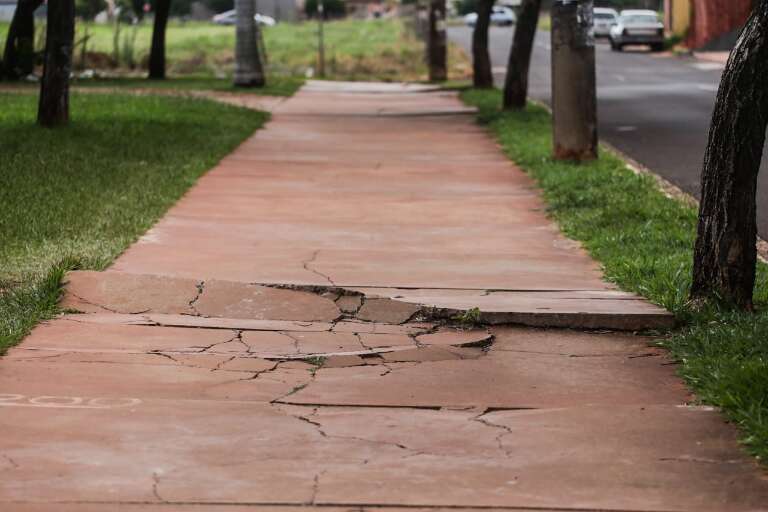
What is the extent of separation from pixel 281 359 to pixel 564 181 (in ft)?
24.9

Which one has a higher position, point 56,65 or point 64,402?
point 56,65

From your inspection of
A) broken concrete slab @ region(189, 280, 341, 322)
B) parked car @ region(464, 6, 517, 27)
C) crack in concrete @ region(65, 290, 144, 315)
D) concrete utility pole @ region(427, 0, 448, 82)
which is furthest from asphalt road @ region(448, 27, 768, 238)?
parked car @ region(464, 6, 517, 27)

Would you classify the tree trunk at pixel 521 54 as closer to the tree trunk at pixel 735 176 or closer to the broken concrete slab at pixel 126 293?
the broken concrete slab at pixel 126 293

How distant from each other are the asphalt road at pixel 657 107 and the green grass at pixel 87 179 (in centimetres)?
505

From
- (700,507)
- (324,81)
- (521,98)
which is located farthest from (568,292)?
(324,81)

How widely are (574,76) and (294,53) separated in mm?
36925

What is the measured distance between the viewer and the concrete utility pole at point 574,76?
51.9ft

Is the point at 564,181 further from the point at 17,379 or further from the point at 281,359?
the point at 17,379

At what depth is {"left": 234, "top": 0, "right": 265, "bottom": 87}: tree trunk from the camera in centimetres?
3195

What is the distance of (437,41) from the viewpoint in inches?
1556

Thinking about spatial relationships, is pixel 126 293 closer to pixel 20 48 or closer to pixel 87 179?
pixel 87 179

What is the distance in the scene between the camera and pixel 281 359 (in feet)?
23.8

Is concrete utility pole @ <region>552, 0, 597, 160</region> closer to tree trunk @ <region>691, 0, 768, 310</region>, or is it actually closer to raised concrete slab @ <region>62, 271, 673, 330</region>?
raised concrete slab @ <region>62, 271, 673, 330</region>

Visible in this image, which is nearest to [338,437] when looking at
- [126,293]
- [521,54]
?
[126,293]
